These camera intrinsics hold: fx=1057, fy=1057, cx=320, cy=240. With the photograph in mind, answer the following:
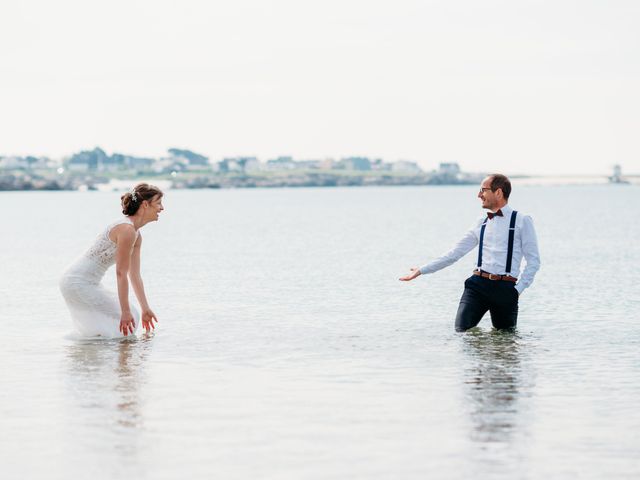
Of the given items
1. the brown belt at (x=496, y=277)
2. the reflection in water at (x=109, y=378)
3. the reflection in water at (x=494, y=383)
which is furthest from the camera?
the brown belt at (x=496, y=277)

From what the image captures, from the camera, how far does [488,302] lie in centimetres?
1224

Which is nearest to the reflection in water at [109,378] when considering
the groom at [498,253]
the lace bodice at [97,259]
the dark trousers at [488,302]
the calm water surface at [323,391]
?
the calm water surface at [323,391]

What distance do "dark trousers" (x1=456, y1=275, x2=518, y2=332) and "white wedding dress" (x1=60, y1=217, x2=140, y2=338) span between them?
3.90 metres

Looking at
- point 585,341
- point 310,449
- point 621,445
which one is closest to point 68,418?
point 310,449

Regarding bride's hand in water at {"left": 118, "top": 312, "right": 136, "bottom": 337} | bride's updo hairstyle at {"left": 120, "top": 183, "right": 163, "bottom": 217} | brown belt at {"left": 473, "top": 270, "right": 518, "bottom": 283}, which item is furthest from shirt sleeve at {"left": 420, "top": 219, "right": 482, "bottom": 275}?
bride's hand in water at {"left": 118, "top": 312, "right": 136, "bottom": 337}

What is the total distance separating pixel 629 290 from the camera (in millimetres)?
21672

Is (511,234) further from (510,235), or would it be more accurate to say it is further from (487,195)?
(487,195)

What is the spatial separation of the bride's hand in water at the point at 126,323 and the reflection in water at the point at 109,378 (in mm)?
178

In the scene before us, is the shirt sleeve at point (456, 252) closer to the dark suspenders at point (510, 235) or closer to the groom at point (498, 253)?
the groom at point (498, 253)

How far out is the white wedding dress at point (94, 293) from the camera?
40.3 feet

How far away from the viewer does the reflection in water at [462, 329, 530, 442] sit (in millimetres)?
7977

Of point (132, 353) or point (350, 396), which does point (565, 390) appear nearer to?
point (350, 396)

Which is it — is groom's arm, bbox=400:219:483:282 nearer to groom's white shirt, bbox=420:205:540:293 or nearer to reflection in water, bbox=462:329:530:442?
groom's white shirt, bbox=420:205:540:293

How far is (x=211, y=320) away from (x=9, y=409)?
730 cm
